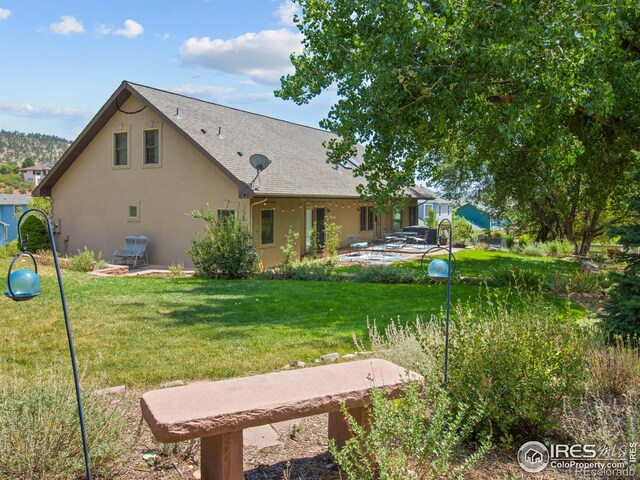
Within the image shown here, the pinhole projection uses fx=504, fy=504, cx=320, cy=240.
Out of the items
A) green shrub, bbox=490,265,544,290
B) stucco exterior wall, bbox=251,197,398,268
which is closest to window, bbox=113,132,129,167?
stucco exterior wall, bbox=251,197,398,268

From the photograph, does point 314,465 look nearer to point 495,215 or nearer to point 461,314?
point 461,314

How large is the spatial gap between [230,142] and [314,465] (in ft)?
53.2

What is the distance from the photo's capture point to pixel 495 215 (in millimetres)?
27719

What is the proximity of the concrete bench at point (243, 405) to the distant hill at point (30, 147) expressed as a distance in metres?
82.2

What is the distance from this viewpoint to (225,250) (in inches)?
553

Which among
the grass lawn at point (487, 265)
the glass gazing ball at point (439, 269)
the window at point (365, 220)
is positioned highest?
the window at point (365, 220)

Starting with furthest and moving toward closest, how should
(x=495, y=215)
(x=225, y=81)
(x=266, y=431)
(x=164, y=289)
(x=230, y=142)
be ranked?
(x=495, y=215)
(x=230, y=142)
(x=225, y=81)
(x=164, y=289)
(x=266, y=431)

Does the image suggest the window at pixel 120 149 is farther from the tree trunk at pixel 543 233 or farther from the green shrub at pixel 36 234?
the tree trunk at pixel 543 233

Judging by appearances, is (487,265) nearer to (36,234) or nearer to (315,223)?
(315,223)

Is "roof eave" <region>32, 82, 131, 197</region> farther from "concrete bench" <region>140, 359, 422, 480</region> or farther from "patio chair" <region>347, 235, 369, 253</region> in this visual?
"concrete bench" <region>140, 359, 422, 480</region>

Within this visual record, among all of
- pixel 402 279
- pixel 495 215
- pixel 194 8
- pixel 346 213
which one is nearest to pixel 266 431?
pixel 402 279

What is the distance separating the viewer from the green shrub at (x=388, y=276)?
1336cm

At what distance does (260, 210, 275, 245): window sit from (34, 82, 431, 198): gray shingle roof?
4.03ft

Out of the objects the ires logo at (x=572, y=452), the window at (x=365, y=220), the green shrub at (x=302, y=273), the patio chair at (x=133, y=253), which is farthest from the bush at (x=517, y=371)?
the window at (x=365, y=220)
